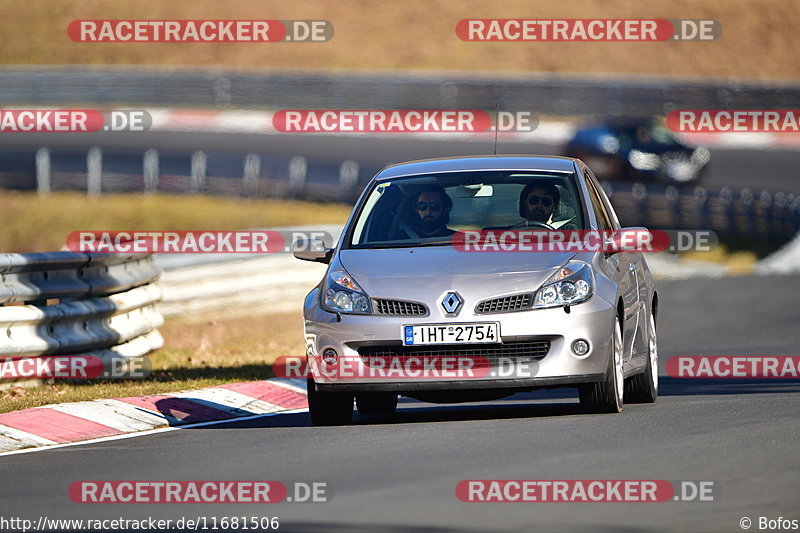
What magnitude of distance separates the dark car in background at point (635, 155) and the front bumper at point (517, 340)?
24.1 meters

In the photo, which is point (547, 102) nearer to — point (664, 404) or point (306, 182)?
point (306, 182)

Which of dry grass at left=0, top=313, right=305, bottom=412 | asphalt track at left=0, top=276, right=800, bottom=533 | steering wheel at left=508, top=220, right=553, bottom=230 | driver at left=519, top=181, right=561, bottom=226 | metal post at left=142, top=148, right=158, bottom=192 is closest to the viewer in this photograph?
asphalt track at left=0, top=276, right=800, bottom=533

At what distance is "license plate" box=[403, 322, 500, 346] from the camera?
9.19m

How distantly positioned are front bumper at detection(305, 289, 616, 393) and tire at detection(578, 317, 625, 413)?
10cm

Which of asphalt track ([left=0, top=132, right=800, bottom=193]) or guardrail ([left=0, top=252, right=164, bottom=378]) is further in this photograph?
asphalt track ([left=0, top=132, right=800, bottom=193])

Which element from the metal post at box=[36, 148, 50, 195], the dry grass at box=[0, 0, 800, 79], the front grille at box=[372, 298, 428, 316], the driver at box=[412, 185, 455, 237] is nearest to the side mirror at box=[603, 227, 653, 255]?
the driver at box=[412, 185, 455, 237]

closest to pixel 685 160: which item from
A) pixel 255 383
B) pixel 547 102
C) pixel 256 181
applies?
pixel 547 102

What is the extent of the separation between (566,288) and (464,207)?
4.29ft

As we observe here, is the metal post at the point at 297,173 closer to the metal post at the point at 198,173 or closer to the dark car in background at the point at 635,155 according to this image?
the metal post at the point at 198,173

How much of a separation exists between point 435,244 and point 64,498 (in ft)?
11.6
